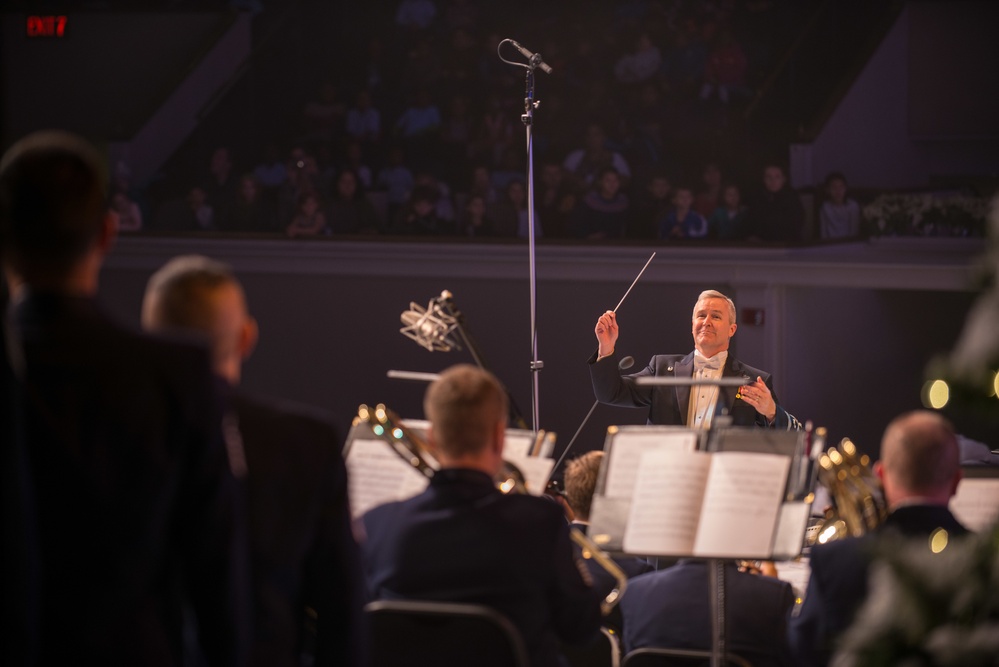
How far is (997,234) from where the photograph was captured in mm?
1295

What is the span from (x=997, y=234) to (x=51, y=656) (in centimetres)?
125

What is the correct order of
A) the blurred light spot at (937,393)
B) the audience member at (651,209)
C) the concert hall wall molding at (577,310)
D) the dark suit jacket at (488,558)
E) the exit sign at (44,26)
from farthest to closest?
the exit sign at (44,26) → the audience member at (651,209) → the concert hall wall molding at (577,310) → the dark suit jacket at (488,558) → the blurred light spot at (937,393)

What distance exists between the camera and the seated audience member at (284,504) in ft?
6.52

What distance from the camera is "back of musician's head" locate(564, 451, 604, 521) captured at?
3268 millimetres

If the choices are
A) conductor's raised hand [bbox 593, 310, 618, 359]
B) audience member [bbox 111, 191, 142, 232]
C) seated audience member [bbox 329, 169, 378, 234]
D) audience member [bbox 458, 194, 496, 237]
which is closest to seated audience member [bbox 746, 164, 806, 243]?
audience member [bbox 458, 194, 496, 237]

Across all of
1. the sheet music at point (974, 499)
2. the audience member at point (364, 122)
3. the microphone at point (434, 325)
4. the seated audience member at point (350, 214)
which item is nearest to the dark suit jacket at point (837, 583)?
the sheet music at point (974, 499)

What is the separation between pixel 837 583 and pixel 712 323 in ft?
8.10

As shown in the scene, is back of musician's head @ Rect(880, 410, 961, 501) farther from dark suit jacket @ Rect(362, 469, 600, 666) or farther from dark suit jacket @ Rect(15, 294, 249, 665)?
dark suit jacket @ Rect(15, 294, 249, 665)

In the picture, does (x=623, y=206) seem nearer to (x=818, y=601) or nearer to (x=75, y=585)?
(x=818, y=601)

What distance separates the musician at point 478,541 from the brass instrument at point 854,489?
2.38ft

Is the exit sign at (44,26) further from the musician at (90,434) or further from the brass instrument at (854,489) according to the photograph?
the musician at (90,434)

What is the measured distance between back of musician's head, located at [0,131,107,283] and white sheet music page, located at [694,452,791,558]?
1547mm

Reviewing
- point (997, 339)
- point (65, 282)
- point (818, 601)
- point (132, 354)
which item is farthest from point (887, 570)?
point (818, 601)

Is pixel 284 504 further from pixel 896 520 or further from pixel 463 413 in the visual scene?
pixel 896 520
